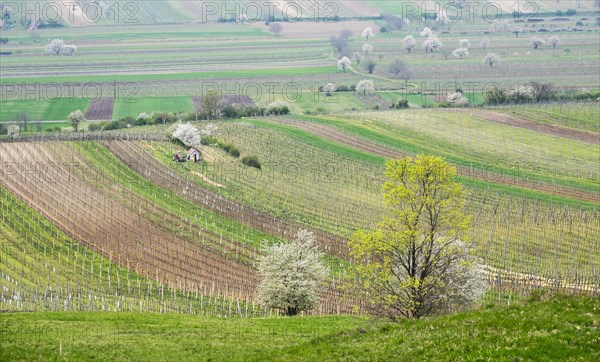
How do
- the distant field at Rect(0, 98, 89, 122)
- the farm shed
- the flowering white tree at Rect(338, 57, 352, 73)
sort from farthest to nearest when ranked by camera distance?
the flowering white tree at Rect(338, 57, 352, 73) → the distant field at Rect(0, 98, 89, 122) → the farm shed

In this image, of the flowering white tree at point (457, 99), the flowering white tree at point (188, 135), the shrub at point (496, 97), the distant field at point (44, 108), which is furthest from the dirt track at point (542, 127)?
the distant field at point (44, 108)

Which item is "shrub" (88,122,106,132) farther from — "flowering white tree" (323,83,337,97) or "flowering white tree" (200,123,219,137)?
"flowering white tree" (323,83,337,97)

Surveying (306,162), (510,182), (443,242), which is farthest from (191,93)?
(443,242)

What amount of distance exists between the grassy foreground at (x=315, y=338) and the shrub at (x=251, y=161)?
5779 cm

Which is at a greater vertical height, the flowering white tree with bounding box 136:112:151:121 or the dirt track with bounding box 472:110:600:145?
the flowering white tree with bounding box 136:112:151:121

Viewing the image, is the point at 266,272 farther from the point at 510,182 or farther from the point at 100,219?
the point at 510,182

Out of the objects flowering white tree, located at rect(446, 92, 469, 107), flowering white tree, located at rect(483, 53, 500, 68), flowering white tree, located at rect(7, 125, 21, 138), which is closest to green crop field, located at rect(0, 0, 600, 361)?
flowering white tree, located at rect(446, 92, 469, 107)

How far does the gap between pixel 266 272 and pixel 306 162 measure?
48679 mm

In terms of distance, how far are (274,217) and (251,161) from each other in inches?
789

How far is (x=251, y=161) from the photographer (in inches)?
3932

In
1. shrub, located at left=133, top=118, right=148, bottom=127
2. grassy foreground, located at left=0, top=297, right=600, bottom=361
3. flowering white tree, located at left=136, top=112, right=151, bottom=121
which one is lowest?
shrub, located at left=133, top=118, right=148, bottom=127

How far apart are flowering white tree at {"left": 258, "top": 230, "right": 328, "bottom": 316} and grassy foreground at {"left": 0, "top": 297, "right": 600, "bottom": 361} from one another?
11.0 metres

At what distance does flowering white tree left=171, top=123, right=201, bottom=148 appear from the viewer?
10562cm

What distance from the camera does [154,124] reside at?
13025cm
